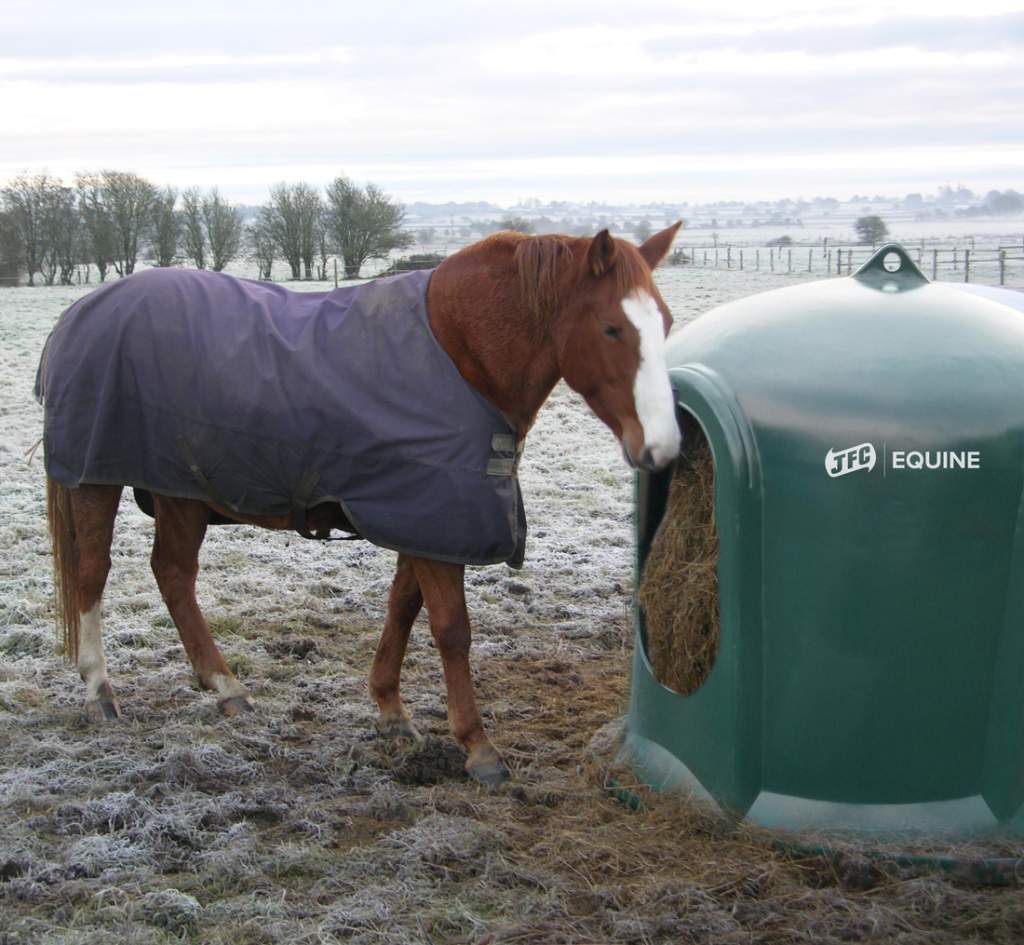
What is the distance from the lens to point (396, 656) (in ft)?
12.3

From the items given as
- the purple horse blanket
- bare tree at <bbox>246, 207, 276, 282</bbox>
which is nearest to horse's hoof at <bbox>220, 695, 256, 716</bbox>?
the purple horse blanket

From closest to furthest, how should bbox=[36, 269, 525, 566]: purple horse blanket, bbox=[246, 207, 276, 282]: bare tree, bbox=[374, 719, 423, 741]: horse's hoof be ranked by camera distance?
bbox=[36, 269, 525, 566]: purple horse blanket → bbox=[374, 719, 423, 741]: horse's hoof → bbox=[246, 207, 276, 282]: bare tree

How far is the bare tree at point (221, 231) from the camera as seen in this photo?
3900 centimetres

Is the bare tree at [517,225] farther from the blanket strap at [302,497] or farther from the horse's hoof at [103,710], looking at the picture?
the horse's hoof at [103,710]

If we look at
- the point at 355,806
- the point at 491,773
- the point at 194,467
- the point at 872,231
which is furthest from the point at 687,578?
the point at 872,231

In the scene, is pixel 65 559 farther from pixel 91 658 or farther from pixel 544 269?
pixel 544 269

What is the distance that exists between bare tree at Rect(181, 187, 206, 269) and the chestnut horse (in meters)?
36.5

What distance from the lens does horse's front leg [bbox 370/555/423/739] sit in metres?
3.72

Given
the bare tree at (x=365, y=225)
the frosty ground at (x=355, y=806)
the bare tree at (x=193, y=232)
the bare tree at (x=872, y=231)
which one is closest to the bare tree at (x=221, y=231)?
the bare tree at (x=193, y=232)

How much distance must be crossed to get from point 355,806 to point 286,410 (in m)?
1.35

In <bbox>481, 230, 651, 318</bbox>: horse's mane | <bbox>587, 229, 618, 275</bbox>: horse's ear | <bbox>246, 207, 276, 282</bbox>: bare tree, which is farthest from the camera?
<bbox>246, 207, 276, 282</bbox>: bare tree

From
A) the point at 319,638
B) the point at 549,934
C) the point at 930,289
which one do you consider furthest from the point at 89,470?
the point at 930,289

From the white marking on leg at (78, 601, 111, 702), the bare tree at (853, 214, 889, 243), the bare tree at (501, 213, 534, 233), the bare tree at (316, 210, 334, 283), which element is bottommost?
the white marking on leg at (78, 601, 111, 702)

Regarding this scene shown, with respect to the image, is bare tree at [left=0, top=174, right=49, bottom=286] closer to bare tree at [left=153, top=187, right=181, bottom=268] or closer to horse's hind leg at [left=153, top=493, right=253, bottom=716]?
bare tree at [left=153, top=187, right=181, bottom=268]
